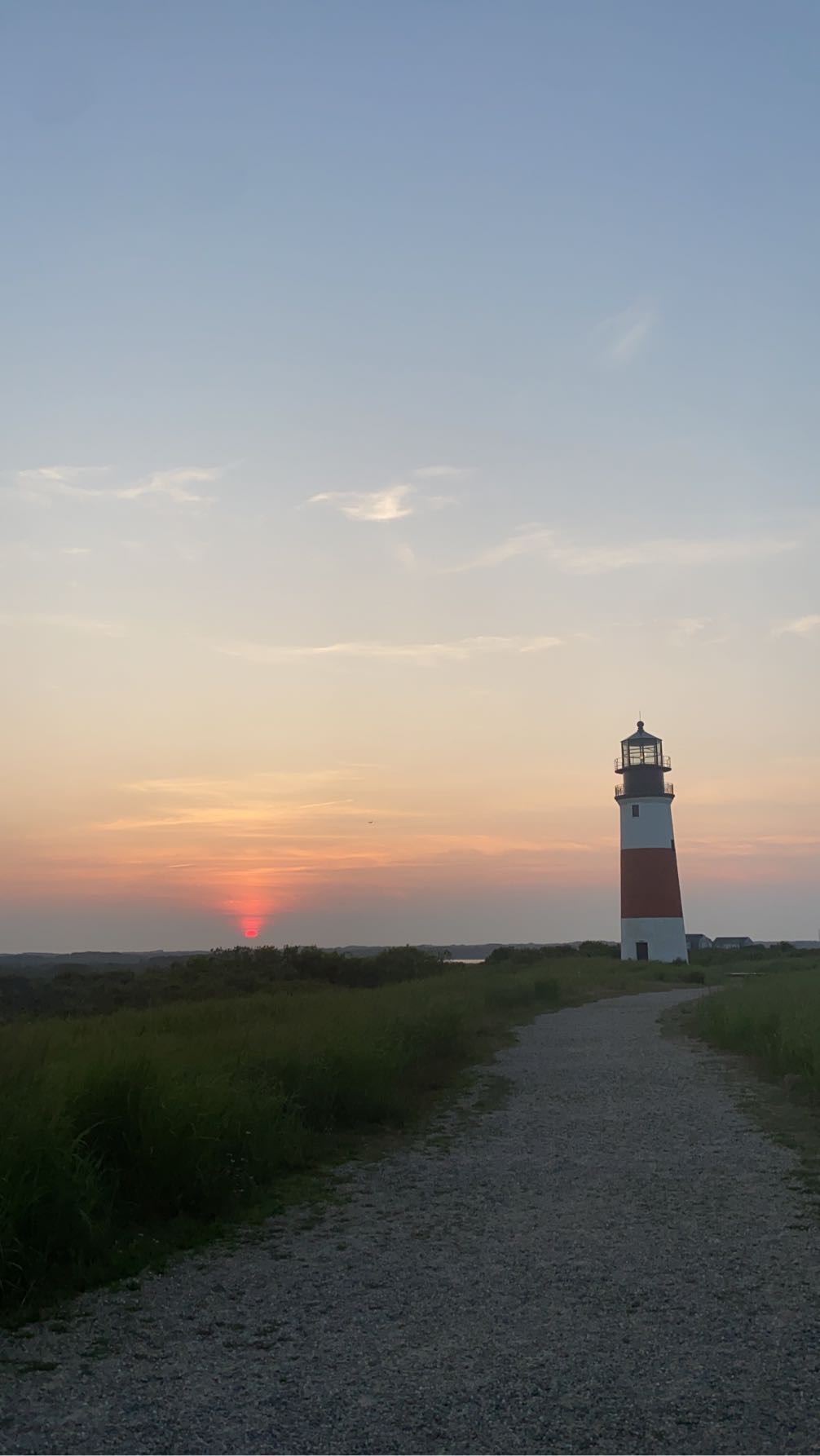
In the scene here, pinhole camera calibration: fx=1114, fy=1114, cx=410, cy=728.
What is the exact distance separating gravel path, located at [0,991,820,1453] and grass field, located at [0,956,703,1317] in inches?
19.4

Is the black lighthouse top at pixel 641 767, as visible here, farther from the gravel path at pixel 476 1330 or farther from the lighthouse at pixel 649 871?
the gravel path at pixel 476 1330

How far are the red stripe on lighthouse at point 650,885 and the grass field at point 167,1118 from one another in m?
34.4

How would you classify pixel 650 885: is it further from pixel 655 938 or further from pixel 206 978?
pixel 206 978

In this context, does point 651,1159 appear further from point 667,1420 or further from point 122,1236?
point 667,1420

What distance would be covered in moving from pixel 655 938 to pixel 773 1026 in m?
32.5

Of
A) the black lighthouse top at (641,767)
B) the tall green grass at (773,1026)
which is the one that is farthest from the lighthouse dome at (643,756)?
the tall green grass at (773,1026)

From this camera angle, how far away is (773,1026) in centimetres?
1866

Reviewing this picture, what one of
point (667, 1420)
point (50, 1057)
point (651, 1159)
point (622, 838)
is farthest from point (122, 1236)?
point (622, 838)

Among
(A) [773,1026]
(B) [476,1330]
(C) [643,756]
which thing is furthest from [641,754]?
(B) [476,1330]

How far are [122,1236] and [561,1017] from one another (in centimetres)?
2178

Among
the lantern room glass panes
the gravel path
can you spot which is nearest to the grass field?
the gravel path

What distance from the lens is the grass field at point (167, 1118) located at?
6.93 meters

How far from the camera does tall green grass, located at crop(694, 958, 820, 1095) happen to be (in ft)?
50.0

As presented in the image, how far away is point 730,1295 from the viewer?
6.39 m
